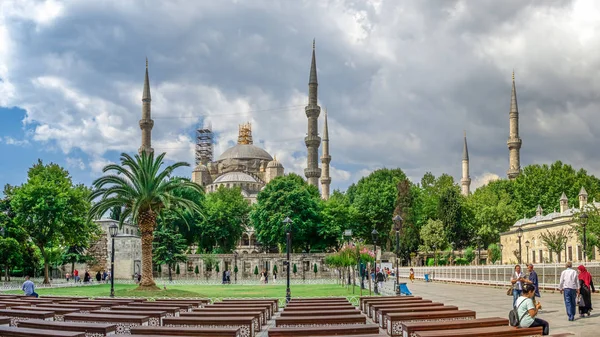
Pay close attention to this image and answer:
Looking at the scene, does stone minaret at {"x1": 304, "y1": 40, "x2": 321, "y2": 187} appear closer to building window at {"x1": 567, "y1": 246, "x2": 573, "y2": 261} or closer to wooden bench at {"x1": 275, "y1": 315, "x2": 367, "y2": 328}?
building window at {"x1": 567, "y1": 246, "x2": 573, "y2": 261}

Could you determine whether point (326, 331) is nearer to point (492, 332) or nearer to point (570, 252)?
point (492, 332)

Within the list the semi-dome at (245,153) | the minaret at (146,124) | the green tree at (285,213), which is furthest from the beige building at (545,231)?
the semi-dome at (245,153)

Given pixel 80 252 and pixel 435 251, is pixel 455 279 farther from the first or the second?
pixel 80 252

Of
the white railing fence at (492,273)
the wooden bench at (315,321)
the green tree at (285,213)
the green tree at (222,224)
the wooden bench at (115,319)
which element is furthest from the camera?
the green tree at (222,224)

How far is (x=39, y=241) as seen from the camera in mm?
44938

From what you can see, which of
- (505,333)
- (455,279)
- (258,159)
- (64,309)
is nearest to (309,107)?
(258,159)

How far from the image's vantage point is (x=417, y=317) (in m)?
12.9

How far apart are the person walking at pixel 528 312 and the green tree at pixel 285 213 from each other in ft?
169

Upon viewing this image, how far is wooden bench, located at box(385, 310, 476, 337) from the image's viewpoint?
12.8 m

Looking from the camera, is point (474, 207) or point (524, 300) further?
point (474, 207)

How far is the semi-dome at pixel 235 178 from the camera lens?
360 feet

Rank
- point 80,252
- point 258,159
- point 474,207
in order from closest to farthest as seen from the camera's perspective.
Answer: point 80,252
point 474,207
point 258,159

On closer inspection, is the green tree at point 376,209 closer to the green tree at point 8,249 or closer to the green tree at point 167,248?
the green tree at point 167,248

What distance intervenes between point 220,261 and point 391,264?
18.5 metres
